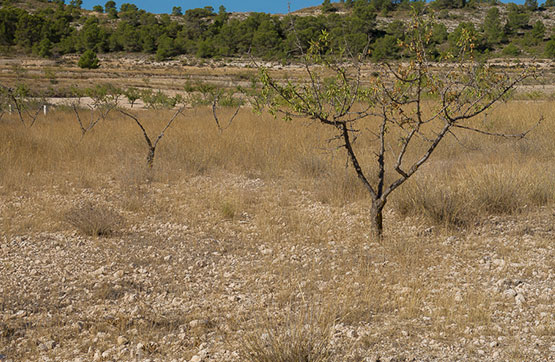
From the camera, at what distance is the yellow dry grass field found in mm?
3738

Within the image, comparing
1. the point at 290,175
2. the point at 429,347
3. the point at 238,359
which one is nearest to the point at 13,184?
the point at 290,175

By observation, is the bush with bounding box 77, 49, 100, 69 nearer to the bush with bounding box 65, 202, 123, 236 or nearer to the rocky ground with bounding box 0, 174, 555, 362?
the rocky ground with bounding box 0, 174, 555, 362

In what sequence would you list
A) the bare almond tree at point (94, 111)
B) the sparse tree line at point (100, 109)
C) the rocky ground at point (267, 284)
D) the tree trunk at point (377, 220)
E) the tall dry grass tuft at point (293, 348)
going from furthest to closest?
the bare almond tree at point (94, 111)
the sparse tree line at point (100, 109)
the tree trunk at point (377, 220)
the rocky ground at point (267, 284)
the tall dry grass tuft at point (293, 348)

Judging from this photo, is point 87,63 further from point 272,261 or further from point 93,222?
point 272,261

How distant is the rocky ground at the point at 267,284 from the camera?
12.1 feet

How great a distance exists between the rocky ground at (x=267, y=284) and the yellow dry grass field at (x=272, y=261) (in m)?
0.02

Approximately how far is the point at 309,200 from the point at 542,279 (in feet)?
12.0

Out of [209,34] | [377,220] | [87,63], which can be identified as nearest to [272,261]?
[377,220]

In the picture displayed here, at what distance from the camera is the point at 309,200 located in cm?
774

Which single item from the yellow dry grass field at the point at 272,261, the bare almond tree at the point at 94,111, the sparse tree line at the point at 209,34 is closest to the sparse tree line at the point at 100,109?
the bare almond tree at the point at 94,111

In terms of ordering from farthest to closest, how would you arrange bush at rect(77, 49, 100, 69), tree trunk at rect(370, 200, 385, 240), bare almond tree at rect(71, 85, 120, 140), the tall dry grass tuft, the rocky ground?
bush at rect(77, 49, 100, 69)
bare almond tree at rect(71, 85, 120, 140)
tree trunk at rect(370, 200, 385, 240)
the rocky ground
the tall dry grass tuft

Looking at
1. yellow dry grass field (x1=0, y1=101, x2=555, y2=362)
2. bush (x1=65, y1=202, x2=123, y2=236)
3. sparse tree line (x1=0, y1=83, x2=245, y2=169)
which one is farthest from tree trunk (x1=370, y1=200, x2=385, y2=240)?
sparse tree line (x1=0, y1=83, x2=245, y2=169)

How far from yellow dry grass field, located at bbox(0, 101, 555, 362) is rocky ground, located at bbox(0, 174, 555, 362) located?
18 millimetres

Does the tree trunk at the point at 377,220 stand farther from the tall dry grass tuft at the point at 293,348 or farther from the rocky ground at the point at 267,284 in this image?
the tall dry grass tuft at the point at 293,348
